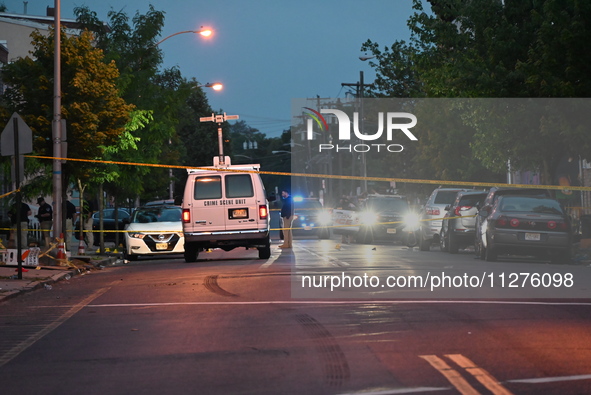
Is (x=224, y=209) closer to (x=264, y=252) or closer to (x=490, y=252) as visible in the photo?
(x=264, y=252)

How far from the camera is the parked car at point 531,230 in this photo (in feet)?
78.5

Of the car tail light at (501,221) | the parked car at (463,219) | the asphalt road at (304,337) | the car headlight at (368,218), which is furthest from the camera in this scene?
the car headlight at (368,218)

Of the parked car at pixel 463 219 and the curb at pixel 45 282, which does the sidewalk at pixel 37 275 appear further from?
the parked car at pixel 463 219

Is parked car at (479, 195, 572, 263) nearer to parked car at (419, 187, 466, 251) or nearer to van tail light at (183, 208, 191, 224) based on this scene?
van tail light at (183, 208, 191, 224)

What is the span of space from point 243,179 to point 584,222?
30.0 feet

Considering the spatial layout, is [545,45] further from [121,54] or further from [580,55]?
[121,54]

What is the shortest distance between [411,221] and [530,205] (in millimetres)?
11961

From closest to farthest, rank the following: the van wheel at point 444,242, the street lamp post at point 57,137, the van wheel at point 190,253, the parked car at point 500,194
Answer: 1. the parked car at point 500,194
2. the street lamp post at point 57,137
3. the van wheel at point 190,253
4. the van wheel at point 444,242

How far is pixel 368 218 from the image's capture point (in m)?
38.1

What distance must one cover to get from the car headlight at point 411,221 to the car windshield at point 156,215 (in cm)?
835

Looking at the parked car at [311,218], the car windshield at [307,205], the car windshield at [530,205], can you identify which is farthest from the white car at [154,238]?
the car windshield at [307,205]

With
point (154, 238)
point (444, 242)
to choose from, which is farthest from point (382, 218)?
point (154, 238)

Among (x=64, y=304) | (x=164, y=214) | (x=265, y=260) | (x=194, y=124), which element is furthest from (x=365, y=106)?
(x=64, y=304)

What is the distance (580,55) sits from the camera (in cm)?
2764
